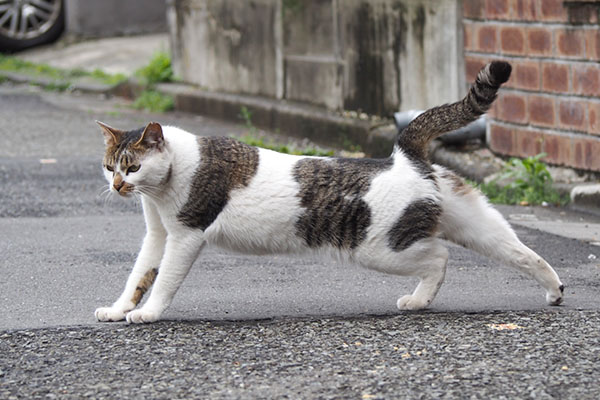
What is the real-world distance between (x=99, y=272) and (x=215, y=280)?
670 millimetres

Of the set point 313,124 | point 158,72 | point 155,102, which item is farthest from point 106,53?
point 313,124

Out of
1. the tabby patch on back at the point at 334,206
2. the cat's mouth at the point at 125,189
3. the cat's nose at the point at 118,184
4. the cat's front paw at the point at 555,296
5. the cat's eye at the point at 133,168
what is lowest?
the cat's front paw at the point at 555,296

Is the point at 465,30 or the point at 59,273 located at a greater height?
the point at 465,30

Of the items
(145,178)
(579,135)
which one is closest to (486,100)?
(145,178)

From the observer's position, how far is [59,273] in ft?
18.0

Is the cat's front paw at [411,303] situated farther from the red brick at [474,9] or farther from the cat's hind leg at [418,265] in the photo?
the red brick at [474,9]

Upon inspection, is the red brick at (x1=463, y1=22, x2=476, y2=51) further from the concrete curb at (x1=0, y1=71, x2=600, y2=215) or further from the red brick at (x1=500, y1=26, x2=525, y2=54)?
the concrete curb at (x1=0, y1=71, x2=600, y2=215)

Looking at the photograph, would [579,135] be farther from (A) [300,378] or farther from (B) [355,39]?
(A) [300,378]

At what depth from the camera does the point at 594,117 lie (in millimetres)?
7387

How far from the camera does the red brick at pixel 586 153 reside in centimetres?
741

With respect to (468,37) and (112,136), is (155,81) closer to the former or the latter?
(468,37)

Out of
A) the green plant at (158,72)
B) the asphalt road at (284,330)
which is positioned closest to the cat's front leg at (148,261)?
the asphalt road at (284,330)

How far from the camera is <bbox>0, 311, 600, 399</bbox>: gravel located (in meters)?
3.62

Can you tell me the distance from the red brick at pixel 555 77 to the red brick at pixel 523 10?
0.41 meters
